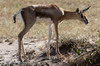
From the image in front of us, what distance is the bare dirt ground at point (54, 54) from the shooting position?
28.2 ft

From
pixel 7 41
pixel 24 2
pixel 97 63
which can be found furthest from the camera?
pixel 24 2

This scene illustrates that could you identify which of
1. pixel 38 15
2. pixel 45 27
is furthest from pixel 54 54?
pixel 45 27

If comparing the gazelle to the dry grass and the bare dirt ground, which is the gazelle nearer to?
the bare dirt ground

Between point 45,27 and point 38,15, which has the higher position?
point 38,15

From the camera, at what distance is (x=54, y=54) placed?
9.83m

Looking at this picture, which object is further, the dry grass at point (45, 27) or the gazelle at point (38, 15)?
the dry grass at point (45, 27)

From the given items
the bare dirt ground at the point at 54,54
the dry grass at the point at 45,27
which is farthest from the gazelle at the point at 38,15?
the dry grass at the point at 45,27

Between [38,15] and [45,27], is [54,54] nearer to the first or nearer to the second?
[38,15]

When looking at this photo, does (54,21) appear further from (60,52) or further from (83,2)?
(83,2)

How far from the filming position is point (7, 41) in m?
11.6

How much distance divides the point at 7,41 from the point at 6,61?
88.9 inches

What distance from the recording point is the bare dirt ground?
338 inches

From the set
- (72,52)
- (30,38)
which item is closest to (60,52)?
(72,52)

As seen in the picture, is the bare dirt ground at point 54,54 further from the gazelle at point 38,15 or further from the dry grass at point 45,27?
the dry grass at point 45,27
